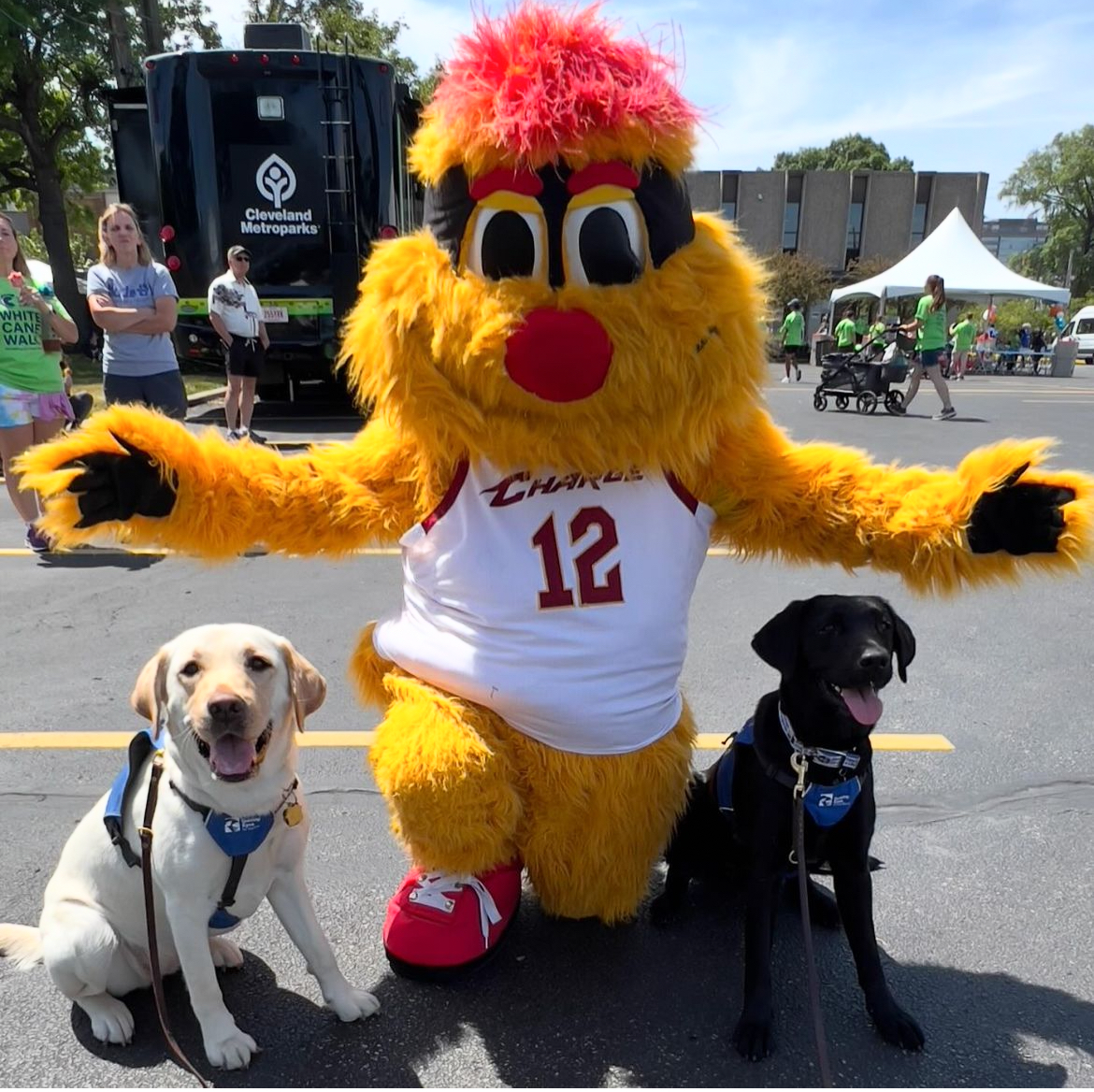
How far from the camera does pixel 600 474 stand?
2.04m

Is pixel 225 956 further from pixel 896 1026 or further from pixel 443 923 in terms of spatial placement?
pixel 896 1026

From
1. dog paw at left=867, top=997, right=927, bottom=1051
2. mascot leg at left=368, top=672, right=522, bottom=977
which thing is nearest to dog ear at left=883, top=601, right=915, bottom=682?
dog paw at left=867, top=997, right=927, bottom=1051

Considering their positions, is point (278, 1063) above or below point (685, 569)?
below

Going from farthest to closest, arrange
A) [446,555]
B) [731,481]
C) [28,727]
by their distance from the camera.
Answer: [28,727] → [731,481] → [446,555]

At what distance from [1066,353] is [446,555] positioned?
26.2 metres

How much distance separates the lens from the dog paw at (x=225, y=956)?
2.07 metres

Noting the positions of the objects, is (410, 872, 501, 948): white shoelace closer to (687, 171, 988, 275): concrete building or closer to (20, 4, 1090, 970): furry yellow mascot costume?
(20, 4, 1090, 970): furry yellow mascot costume

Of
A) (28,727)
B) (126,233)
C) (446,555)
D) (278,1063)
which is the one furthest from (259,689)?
(126,233)

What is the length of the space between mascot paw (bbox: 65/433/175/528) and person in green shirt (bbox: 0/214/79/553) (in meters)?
3.39

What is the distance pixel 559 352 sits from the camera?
6.07 ft

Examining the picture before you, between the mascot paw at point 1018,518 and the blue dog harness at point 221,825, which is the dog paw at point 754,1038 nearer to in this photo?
the blue dog harness at point 221,825

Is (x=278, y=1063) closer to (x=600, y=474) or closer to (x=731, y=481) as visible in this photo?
(x=600, y=474)

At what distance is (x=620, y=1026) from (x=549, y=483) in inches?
50.4

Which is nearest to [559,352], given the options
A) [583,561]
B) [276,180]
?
[583,561]
